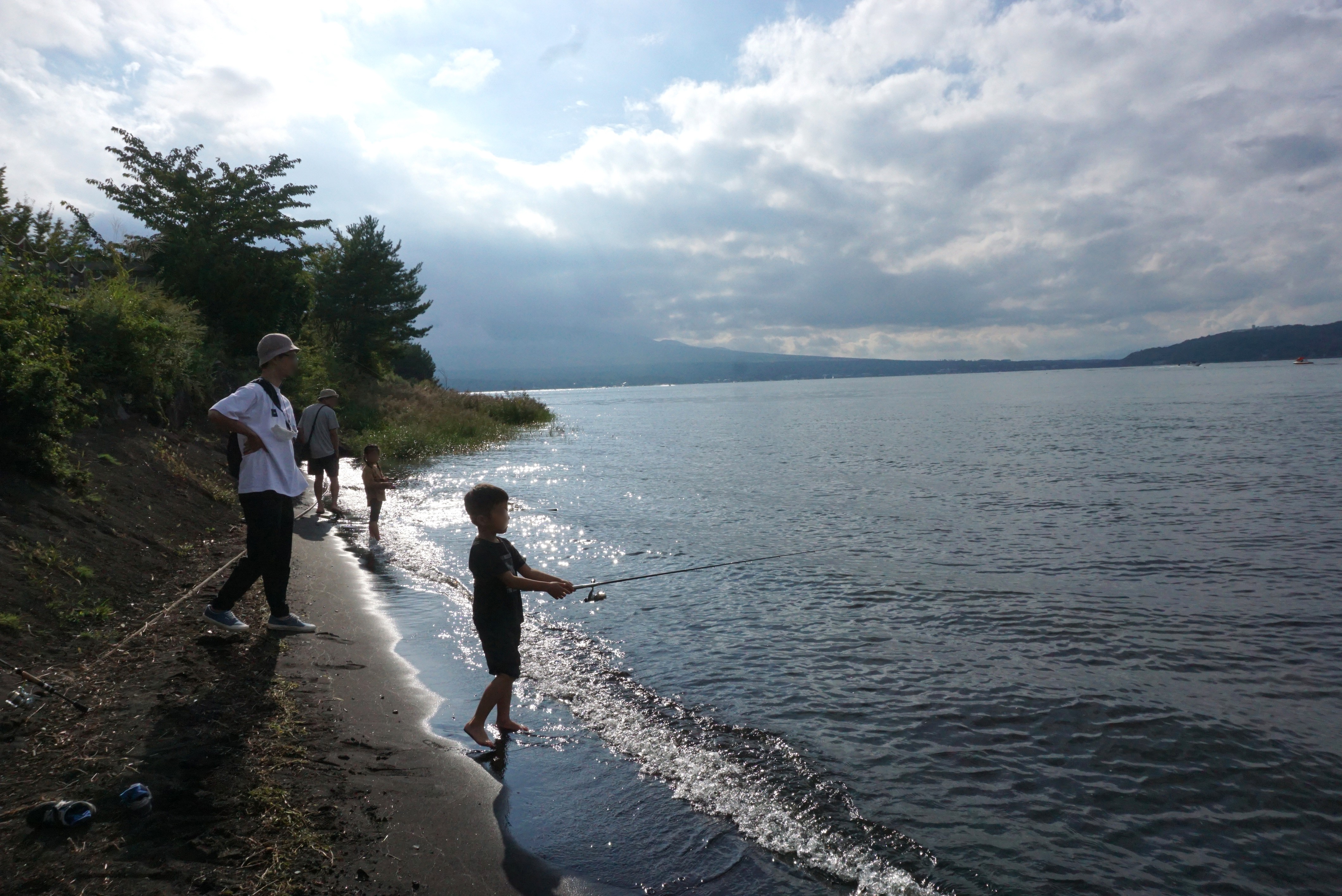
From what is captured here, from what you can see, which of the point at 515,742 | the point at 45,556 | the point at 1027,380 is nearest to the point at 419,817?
the point at 515,742

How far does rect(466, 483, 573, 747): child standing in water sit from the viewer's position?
194 inches

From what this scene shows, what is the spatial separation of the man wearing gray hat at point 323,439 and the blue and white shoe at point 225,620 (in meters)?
7.48

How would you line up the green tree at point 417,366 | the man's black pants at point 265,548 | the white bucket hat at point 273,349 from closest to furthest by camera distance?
the man's black pants at point 265,548 < the white bucket hat at point 273,349 < the green tree at point 417,366

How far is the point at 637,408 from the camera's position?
3533 inches

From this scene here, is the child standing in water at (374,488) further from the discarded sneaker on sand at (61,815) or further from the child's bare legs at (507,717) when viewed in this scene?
the discarded sneaker on sand at (61,815)

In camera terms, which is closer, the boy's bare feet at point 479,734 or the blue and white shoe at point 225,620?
the boy's bare feet at point 479,734

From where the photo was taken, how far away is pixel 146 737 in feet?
13.7

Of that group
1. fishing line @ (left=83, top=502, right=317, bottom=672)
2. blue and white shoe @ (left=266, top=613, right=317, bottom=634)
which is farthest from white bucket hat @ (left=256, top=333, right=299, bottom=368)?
fishing line @ (left=83, top=502, right=317, bottom=672)

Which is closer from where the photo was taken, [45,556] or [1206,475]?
[45,556]

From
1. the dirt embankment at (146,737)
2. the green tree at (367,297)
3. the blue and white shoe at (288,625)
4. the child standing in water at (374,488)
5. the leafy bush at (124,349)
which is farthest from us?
the green tree at (367,297)

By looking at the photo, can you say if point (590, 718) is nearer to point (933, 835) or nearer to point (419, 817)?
point (419, 817)

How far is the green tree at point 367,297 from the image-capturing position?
4041 cm

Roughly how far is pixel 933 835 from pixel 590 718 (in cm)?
254

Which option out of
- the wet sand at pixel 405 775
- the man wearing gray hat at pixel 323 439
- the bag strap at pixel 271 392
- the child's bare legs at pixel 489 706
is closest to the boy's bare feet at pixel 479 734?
the child's bare legs at pixel 489 706
